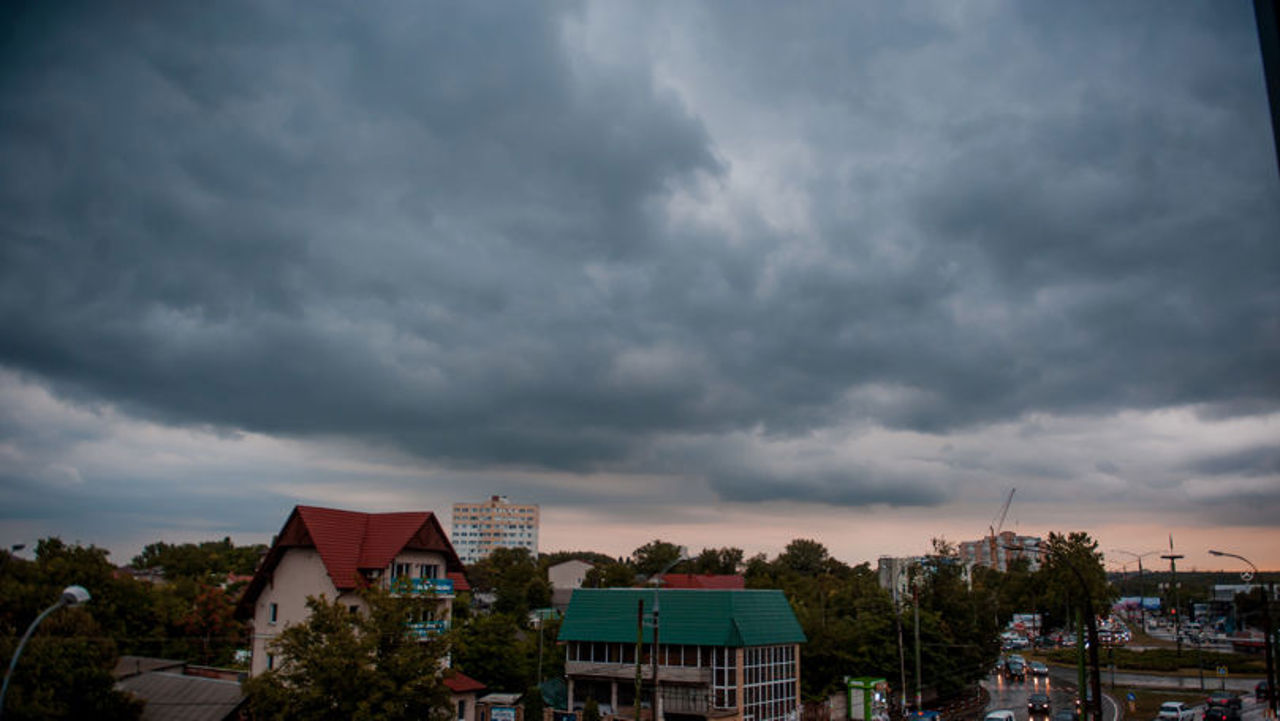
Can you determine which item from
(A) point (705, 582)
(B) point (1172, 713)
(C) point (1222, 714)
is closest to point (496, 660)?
(B) point (1172, 713)

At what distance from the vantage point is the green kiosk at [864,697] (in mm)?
60625

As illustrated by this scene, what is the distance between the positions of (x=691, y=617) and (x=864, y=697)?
1650 centimetres

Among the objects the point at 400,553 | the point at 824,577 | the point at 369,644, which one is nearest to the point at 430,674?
the point at 369,644

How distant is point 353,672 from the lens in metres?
31.0

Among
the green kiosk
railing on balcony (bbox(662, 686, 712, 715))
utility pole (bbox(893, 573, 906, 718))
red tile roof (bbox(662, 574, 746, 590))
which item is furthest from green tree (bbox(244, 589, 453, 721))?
red tile roof (bbox(662, 574, 746, 590))

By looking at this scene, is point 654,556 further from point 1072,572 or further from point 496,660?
point 496,660

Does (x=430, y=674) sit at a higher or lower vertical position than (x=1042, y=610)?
higher

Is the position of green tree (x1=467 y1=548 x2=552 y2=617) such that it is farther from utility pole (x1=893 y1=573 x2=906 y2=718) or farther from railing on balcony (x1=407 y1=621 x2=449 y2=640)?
railing on balcony (x1=407 y1=621 x2=449 y2=640)

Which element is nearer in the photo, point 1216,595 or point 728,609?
point 728,609

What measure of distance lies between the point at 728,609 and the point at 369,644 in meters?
28.8

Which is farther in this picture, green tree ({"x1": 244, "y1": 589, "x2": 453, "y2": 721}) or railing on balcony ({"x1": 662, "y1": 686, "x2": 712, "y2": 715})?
railing on balcony ({"x1": 662, "y1": 686, "x2": 712, "y2": 715})

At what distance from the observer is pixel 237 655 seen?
2933 inches

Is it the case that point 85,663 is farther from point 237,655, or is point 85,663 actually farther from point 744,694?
point 237,655

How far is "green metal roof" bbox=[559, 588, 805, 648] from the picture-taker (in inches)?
2115
